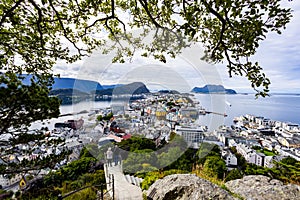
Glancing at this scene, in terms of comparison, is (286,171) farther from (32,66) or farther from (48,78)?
(32,66)

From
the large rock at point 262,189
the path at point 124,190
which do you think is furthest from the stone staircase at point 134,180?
the large rock at point 262,189

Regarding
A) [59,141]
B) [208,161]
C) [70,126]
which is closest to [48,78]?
[59,141]

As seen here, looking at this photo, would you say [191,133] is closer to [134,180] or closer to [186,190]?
[134,180]

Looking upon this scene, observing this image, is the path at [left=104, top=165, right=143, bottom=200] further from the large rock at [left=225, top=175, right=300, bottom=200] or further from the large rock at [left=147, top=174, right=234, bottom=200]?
the large rock at [left=225, top=175, right=300, bottom=200]

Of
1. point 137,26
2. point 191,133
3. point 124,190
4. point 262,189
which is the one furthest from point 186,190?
point 137,26

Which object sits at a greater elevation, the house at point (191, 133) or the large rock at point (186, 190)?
the house at point (191, 133)

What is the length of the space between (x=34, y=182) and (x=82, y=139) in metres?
1.72

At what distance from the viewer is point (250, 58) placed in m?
1.49

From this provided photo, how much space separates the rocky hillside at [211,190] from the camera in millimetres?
2559

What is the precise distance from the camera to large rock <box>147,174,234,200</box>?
98.9 inches

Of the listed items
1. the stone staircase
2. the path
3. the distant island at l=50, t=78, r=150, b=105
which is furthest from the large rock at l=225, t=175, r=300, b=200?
the distant island at l=50, t=78, r=150, b=105

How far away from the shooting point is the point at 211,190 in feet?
8.41

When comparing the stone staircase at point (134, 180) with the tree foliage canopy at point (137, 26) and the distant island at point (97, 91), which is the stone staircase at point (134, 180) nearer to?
the distant island at point (97, 91)

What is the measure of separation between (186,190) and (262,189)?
1.58m
